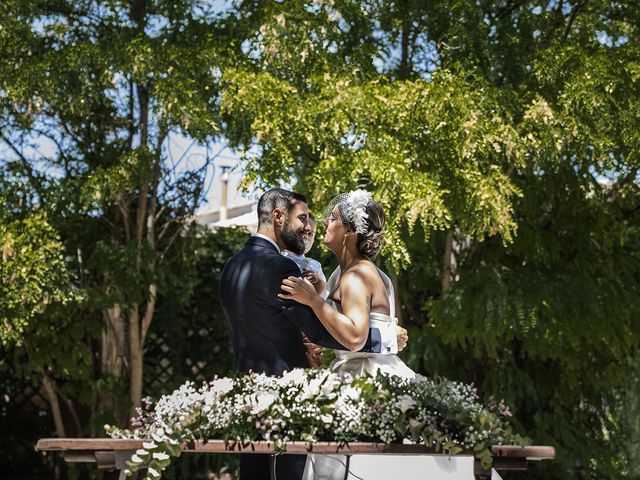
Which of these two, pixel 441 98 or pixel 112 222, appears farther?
pixel 112 222

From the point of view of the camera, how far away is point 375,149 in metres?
7.51

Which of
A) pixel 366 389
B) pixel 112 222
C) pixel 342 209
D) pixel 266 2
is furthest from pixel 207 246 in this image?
pixel 366 389

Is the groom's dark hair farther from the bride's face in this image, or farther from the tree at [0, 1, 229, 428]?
the tree at [0, 1, 229, 428]

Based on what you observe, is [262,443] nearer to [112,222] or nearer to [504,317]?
[504,317]

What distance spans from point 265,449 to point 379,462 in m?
0.51

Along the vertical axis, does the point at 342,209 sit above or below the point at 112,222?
below

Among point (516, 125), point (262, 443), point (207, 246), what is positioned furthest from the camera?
point (207, 246)

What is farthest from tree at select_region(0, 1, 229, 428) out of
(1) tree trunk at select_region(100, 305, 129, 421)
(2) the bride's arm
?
(2) the bride's arm

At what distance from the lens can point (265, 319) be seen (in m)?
3.80

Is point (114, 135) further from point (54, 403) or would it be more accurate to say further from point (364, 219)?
point (364, 219)

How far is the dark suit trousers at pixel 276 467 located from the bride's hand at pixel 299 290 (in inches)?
21.8

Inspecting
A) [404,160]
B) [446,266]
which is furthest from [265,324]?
[446,266]

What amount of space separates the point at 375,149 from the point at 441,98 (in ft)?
1.98

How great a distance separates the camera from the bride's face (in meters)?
4.04
